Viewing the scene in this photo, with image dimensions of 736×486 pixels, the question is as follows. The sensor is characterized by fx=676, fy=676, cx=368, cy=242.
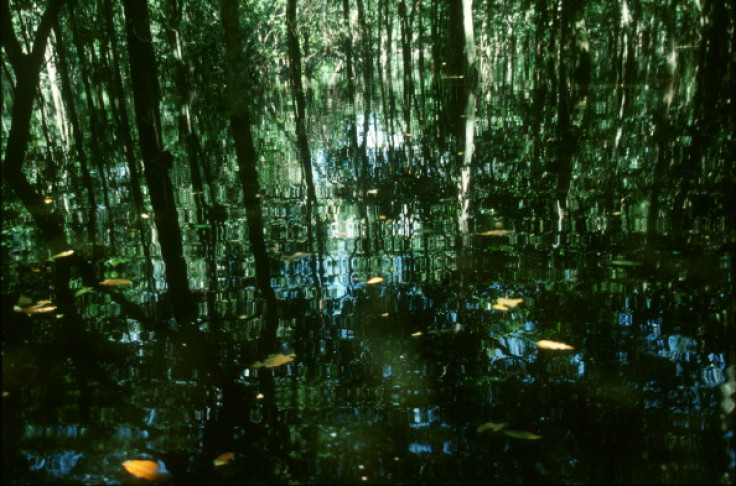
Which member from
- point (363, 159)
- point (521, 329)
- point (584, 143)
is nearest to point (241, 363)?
point (521, 329)

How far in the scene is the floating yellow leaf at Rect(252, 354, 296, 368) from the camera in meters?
3.15

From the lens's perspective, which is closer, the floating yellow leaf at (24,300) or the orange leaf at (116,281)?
the floating yellow leaf at (24,300)

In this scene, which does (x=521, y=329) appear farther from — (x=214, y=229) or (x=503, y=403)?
(x=214, y=229)

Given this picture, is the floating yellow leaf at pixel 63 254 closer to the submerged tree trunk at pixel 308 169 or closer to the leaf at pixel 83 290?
the leaf at pixel 83 290

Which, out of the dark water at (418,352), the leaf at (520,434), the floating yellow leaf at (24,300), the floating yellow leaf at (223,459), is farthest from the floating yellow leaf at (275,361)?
the floating yellow leaf at (24,300)

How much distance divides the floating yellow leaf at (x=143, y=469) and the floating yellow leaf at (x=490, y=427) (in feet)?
→ 3.85

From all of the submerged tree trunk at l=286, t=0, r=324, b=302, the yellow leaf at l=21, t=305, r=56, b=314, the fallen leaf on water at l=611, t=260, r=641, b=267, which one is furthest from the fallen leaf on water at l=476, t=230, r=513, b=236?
the yellow leaf at l=21, t=305, r=56, b=314

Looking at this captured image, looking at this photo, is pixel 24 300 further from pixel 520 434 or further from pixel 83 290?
pixel 520 434

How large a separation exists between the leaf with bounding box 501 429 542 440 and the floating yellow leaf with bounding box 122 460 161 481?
1.26 metres

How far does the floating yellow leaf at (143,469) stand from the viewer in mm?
2357

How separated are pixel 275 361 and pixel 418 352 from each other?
2.23 ft

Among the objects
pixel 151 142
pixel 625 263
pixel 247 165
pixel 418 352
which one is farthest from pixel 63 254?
pixel 151 142

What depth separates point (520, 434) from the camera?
98.5 inches

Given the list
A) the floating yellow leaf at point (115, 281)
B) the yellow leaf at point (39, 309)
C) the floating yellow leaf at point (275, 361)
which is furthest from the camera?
the floating yellow leaf at point (115, 281)
